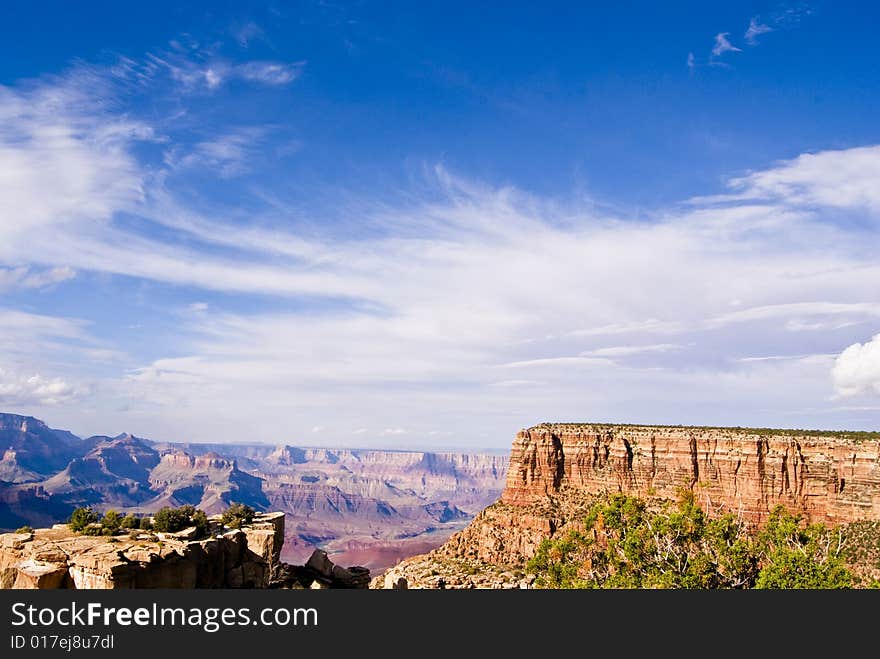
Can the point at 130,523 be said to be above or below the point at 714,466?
above

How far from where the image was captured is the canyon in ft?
325

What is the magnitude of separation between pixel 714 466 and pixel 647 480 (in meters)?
13.2

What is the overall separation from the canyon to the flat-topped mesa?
0.18 metres

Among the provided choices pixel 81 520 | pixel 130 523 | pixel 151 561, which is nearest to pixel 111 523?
pixel 81 520

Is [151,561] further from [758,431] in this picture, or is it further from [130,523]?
[758,431]

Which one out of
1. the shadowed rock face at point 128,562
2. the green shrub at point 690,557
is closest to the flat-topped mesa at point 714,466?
the green shrub at point 690,557

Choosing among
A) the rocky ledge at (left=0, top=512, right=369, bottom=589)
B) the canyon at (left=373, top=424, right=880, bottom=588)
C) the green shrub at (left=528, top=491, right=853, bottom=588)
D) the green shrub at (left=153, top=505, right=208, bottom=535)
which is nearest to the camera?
the rocky ledge at (left=0, top=512, right=369, bottom=589)

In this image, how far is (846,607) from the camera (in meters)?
24.2

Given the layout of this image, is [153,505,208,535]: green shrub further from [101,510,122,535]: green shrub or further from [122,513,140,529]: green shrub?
[101,510,122,535]: green shrub

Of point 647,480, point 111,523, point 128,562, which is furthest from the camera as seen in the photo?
point 647,480

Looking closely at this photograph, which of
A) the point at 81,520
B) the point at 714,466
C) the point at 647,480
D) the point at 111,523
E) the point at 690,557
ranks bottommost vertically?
the point at 647,480

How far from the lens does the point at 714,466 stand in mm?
114062

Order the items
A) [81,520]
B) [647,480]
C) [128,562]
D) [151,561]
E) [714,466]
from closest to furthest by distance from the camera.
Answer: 1. [128,562]
2. [151,561]
3. [81,520]
4. [714,466]
5. [647,480]

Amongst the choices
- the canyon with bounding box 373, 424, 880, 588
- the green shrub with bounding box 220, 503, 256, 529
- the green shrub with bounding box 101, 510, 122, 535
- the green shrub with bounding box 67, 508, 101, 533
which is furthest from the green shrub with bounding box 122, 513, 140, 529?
the canyon with bounding box 373, 424, 880, 588
